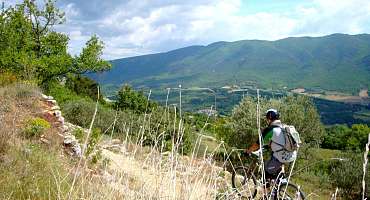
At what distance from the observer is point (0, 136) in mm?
5465

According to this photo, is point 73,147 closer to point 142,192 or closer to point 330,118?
point 142,192

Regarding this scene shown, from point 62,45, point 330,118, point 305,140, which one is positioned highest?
point 62,45

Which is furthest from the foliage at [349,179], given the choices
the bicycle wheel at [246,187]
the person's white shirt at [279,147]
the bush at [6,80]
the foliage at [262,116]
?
the bicycle wheel at [246,187]

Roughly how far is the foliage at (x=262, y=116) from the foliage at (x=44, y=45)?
13.4 meters

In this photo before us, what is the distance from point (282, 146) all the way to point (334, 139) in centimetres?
7668

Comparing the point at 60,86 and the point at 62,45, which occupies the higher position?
the point at 62,45

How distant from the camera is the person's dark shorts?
318 inches

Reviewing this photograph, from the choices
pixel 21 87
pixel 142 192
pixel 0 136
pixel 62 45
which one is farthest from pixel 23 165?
pixel 62 45

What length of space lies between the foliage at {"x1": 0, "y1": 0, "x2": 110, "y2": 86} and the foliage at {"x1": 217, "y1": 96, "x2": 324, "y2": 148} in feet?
44.1

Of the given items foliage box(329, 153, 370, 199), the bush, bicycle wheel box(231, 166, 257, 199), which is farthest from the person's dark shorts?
foliage box(329, 153, 370, 199)

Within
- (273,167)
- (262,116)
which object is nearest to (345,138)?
(262,116)

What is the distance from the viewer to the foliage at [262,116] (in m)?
27.8

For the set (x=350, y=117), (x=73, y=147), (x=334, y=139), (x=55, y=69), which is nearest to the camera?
(x=73, y=147)

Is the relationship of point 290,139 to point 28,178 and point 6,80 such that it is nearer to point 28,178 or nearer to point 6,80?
point 28,178
